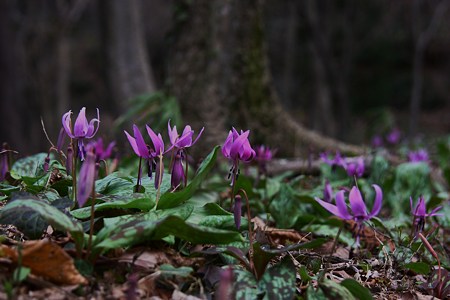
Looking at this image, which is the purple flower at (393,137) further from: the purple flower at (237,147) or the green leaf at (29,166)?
the purple flower at (237,147)

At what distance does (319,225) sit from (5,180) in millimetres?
1332

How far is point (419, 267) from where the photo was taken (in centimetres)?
179

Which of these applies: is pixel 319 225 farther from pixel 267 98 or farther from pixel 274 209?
pixel 267 98

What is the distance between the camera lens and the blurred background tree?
449 centimetres

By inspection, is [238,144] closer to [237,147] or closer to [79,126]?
[237,147]

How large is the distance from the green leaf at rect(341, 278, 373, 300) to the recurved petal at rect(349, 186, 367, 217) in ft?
0.60

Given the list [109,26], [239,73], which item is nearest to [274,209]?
[239,73]

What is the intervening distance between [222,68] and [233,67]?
0.31 ft

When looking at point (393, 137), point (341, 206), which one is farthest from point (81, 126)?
point (393, 137)

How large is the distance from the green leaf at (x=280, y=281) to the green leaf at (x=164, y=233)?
128mm

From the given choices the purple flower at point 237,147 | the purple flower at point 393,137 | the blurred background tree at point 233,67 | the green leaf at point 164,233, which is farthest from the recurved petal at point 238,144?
the purple flower at point 393,137

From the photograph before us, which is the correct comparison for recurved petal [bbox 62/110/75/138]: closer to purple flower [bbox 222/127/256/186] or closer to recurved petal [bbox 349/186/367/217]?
purple flower [bbox 222/127/256/186]

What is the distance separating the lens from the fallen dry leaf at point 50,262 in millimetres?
1316

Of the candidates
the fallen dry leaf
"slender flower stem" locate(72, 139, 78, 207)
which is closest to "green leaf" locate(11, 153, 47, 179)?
"slender flower stem" locate(72, 139, 78, 207)
